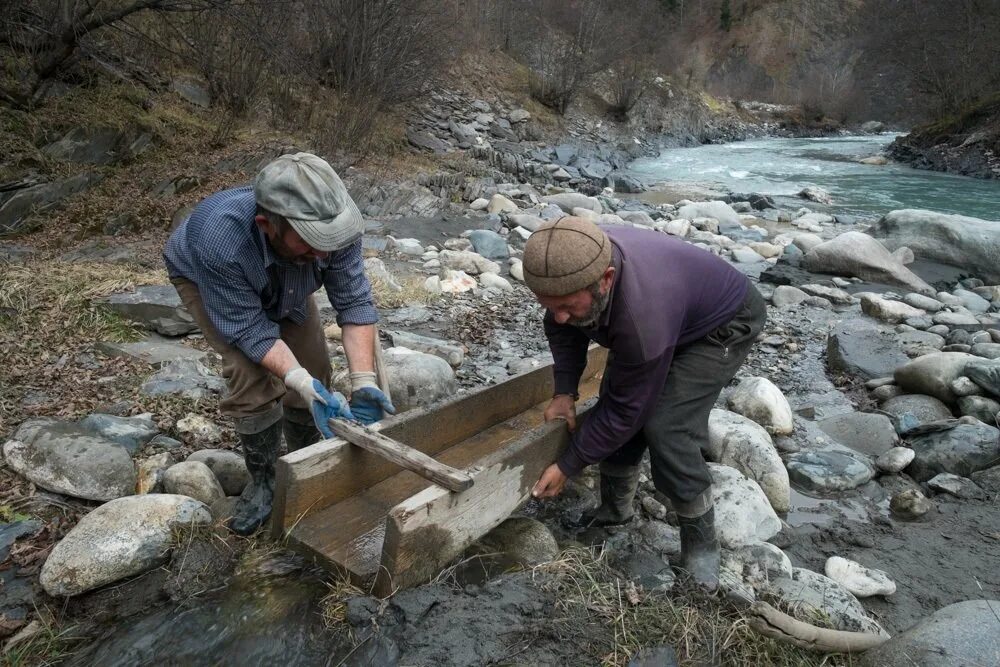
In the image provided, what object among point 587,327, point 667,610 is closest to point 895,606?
Result: point 667,610

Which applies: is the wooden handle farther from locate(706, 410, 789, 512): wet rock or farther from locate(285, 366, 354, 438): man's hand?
locate(706, 410, 789, 512): wet rock

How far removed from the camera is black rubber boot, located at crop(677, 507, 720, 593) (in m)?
2.88

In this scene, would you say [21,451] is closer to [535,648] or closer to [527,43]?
[535,648]

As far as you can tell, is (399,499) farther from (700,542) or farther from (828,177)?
(828,177)

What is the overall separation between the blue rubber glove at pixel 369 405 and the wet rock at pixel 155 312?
103 inches

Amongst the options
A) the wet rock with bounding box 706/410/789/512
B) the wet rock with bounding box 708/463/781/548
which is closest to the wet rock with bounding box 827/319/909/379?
the wet rock with bounding box 706/410/789/512

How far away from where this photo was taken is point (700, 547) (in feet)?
9.66

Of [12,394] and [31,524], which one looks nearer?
[31,524]

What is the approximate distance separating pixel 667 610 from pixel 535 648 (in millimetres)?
548

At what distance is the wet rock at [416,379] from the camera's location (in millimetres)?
4352

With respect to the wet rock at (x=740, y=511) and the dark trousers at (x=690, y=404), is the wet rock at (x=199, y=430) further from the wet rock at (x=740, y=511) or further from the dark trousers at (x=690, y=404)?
the wet rock at (x=740, y=511)

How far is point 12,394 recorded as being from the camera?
3.91m

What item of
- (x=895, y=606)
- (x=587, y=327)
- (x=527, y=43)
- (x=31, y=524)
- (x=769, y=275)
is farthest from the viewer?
(x=527, y=43)

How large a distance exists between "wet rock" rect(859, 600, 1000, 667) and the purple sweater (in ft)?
3.64
